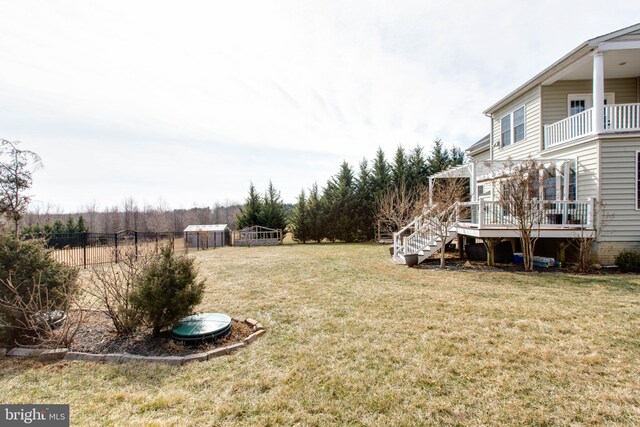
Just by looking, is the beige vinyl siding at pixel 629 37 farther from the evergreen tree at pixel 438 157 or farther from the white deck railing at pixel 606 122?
the evergreen tree at pixel 438 157

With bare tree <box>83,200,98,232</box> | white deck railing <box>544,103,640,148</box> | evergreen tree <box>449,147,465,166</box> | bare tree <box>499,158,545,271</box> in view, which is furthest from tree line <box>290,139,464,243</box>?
bare tree <box>83,200,98,232</box>

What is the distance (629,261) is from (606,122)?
183 inches

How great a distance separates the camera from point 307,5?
7.36 meters

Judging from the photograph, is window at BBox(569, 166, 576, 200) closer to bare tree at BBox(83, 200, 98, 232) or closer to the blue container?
the blue container

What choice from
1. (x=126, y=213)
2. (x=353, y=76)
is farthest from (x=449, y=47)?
(x=126, y=213)

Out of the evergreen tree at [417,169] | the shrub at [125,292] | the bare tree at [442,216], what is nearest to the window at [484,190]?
the bare tree at [442,216]

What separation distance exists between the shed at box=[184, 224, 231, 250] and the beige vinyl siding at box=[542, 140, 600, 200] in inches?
793

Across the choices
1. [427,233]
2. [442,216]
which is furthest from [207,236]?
[442,216]

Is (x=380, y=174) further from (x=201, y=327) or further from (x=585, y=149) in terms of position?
(x=201, y=327)

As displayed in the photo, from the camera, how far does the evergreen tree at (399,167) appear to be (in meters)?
23.5

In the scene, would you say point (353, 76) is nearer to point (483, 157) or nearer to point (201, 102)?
point (201, 102)

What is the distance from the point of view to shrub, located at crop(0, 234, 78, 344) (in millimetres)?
3979

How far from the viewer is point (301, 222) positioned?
23.7 metres

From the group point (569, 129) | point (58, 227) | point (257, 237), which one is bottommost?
point (257, 237)
